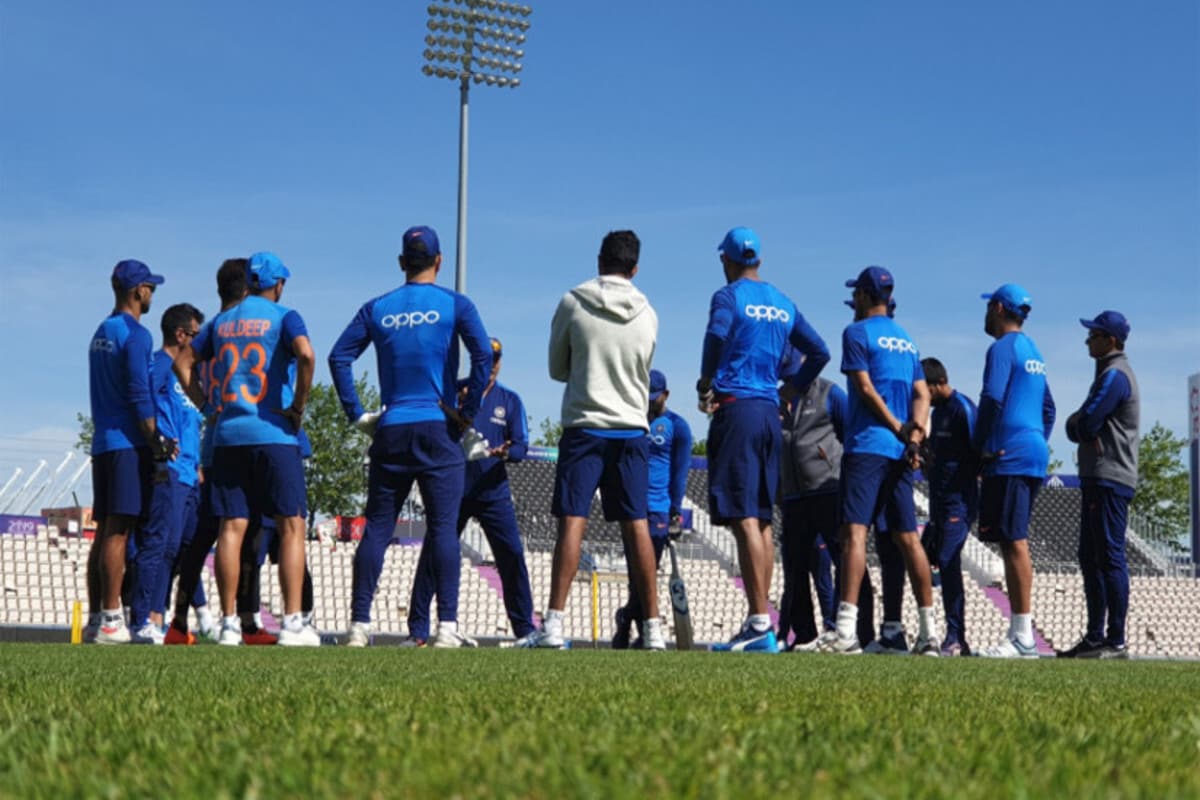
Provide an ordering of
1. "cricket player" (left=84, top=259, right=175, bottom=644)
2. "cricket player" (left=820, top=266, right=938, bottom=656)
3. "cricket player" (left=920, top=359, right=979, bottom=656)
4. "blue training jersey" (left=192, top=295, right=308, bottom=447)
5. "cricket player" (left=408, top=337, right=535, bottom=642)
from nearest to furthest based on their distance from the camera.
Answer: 1. "blue training jersey" (left=192, top=295, right=308, bottom=447)
2. "cricket player" (left=84, top=259, right=175, bottom=644)
3. "cricket player" (left=820, top=266, right=938, bottom=656)
4. "cricket player" (left=408, top=337, right=535, bottom=642)
5. "cricket player" (left=920, top=359, right=979, bottom=656)

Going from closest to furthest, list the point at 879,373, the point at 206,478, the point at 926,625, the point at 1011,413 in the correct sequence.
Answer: the point at 926,625 → the point at 879,373 → the point at 1011,413 → the point at 206,478

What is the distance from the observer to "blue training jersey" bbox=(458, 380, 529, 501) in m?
8.43

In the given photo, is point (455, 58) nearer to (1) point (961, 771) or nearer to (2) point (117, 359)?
(2) point (117, 359)

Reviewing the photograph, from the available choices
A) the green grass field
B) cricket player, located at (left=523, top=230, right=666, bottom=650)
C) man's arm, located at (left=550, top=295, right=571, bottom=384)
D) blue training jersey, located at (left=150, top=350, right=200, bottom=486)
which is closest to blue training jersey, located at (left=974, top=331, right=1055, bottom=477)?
cricket player, located at (left=523, top=230, right=666, bottom=650)

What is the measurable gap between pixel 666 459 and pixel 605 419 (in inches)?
136

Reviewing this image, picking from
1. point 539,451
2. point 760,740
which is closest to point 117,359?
point 760,740

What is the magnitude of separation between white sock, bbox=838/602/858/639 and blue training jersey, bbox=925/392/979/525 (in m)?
2.27

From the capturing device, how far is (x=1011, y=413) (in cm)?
775

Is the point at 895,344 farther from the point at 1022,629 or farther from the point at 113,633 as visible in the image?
the point at 113,633

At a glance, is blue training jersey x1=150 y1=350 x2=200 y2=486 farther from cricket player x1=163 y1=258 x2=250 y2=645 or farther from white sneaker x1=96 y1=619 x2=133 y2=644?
white sneaker x1=96 y1=619 x2=133 y2=644

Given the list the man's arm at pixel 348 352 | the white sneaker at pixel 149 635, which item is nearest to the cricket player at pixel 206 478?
the white sneaker at pixel 149 635

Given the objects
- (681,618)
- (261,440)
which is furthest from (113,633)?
(681,618)

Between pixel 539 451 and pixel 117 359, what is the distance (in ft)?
118

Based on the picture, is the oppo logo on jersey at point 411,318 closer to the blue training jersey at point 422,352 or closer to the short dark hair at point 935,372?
the blue training jersey at point 422,352
